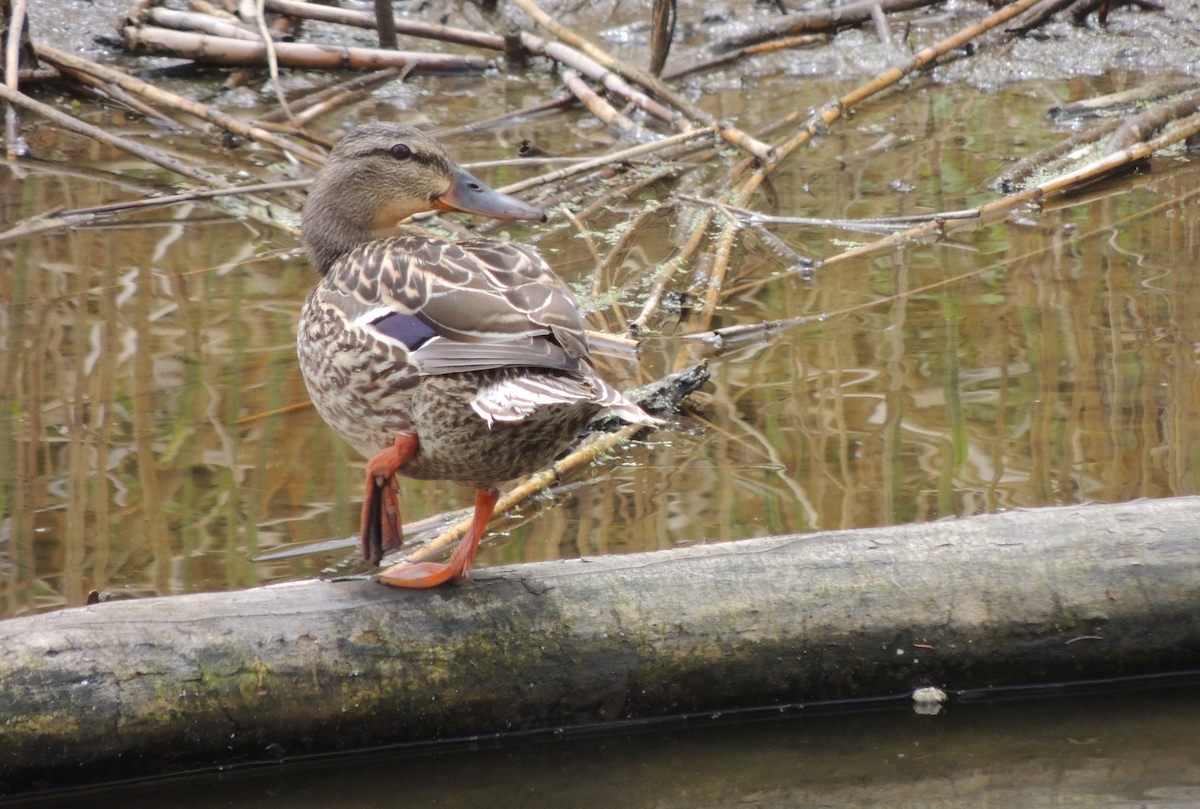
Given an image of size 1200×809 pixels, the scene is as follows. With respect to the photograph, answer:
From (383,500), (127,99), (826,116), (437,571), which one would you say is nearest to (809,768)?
(437,571)

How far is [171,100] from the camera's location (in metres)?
6.98

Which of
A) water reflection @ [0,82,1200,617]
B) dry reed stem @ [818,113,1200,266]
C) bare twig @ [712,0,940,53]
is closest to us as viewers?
water reflection @ [0,82,1200,617]

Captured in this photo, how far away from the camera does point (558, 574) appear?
116 inches

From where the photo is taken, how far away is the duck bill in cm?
348

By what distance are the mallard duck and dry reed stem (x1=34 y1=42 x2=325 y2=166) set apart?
358 cm

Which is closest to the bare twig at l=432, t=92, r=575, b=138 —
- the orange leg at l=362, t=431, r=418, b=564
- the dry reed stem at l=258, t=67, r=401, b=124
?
the dry reed stem at l=258, t=67, r=401, b=124

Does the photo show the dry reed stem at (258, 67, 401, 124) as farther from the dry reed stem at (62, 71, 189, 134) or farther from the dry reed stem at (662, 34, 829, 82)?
the dry reed stem at (662, 34, 829, 82)

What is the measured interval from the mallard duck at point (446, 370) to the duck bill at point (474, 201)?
0.42 metres

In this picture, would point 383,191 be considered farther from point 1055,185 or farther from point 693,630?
point 1055,185

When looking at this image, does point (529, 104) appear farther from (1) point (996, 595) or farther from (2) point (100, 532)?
(1) point (996, 595)

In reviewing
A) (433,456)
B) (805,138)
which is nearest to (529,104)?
(805,138)

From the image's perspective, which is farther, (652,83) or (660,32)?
(660,32)

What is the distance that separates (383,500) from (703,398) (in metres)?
1.83

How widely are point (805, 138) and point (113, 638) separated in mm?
5240
